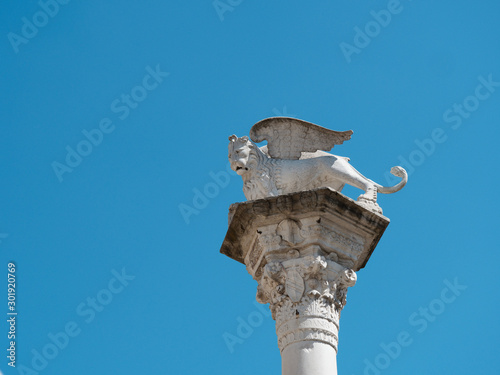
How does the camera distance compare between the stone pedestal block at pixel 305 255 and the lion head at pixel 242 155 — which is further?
the lion head at pixel 242 155

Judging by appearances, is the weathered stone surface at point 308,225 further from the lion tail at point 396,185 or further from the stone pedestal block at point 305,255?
the lion tail at point 396,185

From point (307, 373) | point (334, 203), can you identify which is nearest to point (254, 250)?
point (334, 203)

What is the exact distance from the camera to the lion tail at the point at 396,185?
11.3 m

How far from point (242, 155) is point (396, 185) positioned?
232 cm

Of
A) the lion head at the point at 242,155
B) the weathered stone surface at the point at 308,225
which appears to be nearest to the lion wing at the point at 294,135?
the lion head at the point at 242,155

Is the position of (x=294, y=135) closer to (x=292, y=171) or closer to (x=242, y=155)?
(x=292, y=171)

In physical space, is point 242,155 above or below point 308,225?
above

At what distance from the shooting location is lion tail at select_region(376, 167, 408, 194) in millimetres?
11336

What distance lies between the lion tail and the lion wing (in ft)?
3.55

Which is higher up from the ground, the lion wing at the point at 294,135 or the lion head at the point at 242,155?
the lion wing at the point at 294,135

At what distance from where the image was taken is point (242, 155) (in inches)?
445

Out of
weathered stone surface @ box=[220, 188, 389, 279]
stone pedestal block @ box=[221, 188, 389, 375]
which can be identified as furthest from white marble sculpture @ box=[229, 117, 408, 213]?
stone pedestal block @ box=[221, 188, 389, 375]

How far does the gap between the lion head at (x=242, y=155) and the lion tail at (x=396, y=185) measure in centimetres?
190

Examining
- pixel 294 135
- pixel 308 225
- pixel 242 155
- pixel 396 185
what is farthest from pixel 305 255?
pixel 294 135
